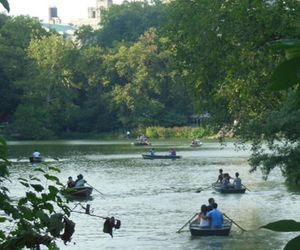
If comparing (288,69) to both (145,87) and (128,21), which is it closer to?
(145,87)

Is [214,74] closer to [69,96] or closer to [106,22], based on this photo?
[69,96]

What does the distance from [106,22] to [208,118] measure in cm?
7248

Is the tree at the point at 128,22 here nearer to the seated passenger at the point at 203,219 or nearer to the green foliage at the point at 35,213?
the seated passenger at the point at 203,219

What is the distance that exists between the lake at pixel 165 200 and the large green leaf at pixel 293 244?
4.85m

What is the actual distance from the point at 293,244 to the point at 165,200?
27.5 m

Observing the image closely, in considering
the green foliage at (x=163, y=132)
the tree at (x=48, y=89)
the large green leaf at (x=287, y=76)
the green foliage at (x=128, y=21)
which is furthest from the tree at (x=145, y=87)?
the large green leaf at (x=287, y=76)

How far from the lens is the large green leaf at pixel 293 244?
4.11ft

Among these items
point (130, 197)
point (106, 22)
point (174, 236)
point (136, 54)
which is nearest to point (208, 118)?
point (130, 197)

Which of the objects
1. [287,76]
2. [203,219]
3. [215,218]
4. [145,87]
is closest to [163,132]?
[145,87]

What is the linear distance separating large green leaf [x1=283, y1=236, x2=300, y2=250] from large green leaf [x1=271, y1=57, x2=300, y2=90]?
0.83 ft

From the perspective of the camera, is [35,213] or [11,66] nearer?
[35,213]

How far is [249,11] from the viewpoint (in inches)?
875

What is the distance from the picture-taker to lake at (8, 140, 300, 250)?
19.3 meters

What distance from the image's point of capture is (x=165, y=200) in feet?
94.1
